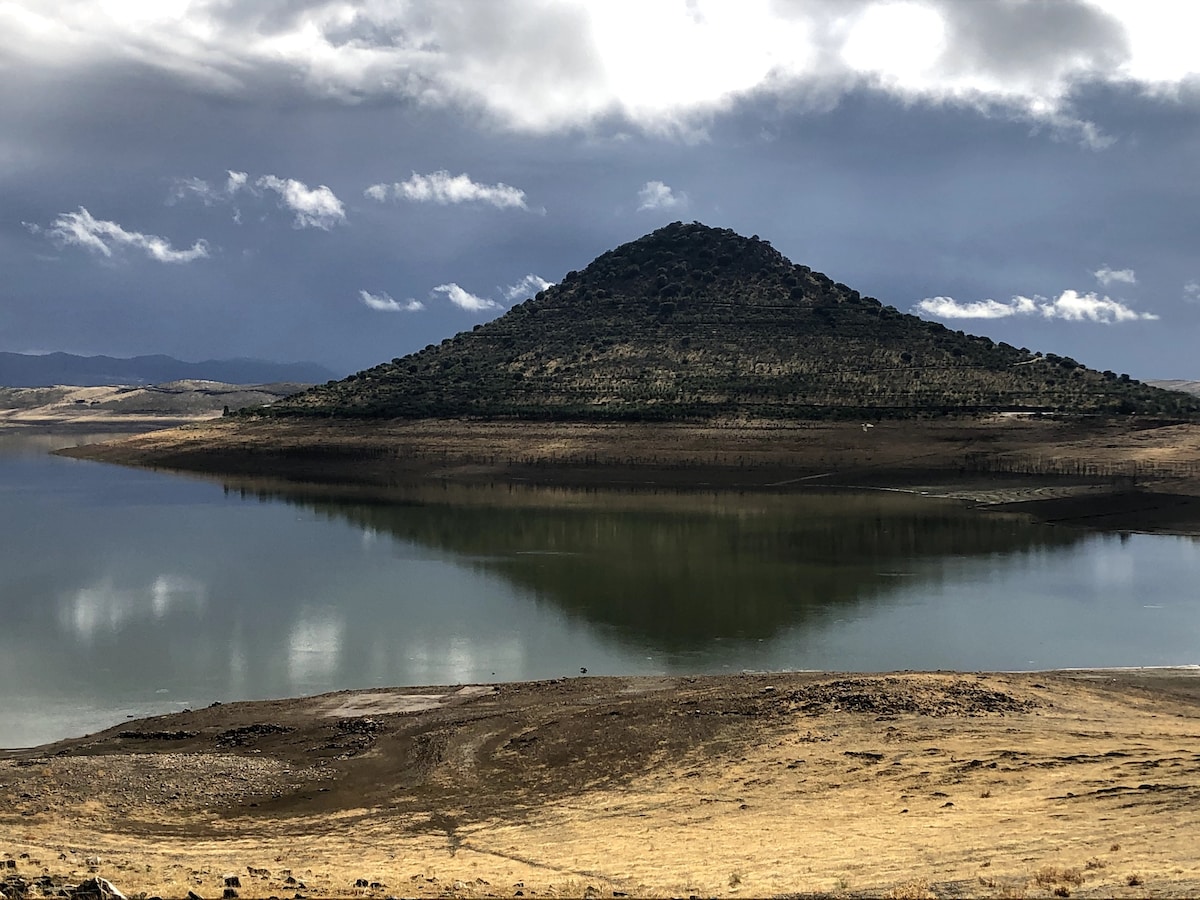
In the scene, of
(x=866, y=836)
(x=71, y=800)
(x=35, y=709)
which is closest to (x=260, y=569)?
(x=35, y=709)

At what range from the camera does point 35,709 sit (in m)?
18.4

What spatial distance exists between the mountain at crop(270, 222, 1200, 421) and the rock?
218ft

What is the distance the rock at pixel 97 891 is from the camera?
25.9 feet

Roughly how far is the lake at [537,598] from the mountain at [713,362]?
26365 millimetres

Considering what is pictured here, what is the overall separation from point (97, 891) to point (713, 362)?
82.3m

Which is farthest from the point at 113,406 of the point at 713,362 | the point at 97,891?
the point at 97,891

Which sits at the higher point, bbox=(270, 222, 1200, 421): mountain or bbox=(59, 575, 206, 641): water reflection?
bbox=(270, 222, 1200, 421): mountain

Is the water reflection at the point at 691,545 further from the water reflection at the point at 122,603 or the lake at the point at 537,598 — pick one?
the water reflection at the point at 122,603

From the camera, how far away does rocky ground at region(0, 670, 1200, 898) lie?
30.0 ft

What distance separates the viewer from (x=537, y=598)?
28.8 meters

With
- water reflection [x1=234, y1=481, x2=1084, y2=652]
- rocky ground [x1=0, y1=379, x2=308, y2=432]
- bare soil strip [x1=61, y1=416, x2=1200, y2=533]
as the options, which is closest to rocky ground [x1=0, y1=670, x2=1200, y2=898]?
water reflection [x1=234, y1=481, x2=1084, y2=652]

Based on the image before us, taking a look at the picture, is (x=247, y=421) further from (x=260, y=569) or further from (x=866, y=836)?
(x=866, y=836)

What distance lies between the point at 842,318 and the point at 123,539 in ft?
239

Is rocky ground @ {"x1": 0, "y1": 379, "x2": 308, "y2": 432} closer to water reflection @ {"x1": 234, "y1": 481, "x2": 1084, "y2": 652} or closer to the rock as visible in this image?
water reflection @ {"x1": 234, "y1": 481, "x2": 1084, "y2": 652}
